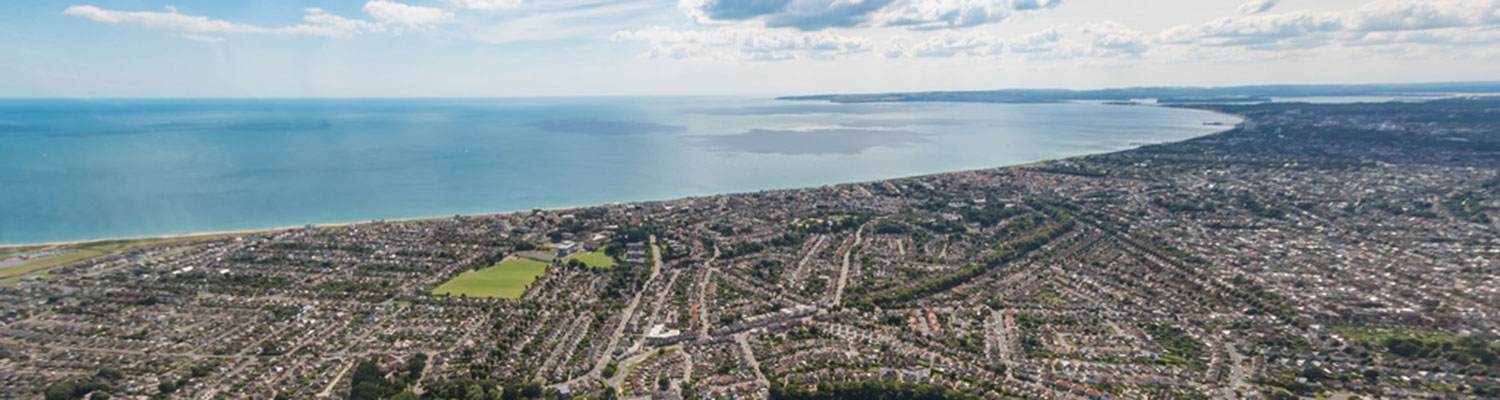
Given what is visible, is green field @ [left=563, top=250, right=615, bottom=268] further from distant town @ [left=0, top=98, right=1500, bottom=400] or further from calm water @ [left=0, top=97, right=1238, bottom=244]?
calm water @ [left=0, top=97, right=1238, bottom=244]

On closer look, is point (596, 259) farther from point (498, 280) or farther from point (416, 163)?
point (416, 163)

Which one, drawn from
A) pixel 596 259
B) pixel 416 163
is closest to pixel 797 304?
pixel 596 259

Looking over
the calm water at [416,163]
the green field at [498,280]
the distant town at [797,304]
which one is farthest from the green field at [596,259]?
the calm water at [416,163]

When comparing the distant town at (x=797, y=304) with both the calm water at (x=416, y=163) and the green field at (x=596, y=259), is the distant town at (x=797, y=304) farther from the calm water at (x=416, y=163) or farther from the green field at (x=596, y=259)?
the calm water at (x=416, y=163)

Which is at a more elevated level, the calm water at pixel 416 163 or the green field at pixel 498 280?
the calm water at pixel 416 163

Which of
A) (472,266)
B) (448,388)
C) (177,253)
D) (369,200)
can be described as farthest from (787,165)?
(448,388)

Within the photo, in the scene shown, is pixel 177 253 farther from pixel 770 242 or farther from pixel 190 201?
pixel 770 242
